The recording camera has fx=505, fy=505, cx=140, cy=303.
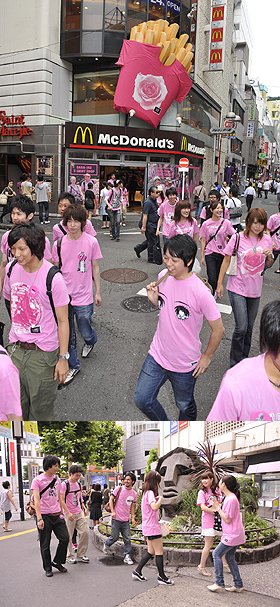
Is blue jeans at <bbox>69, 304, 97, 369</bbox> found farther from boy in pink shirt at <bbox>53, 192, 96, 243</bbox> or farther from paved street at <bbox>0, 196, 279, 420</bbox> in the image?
boy in pink shirt at <bbox>53, 192, 96, 243</bbox>

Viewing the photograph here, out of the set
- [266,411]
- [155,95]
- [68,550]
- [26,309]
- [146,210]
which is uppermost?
[155,95]

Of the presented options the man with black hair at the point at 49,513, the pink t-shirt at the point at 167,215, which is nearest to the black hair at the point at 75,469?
the man with black hair at the point at 49,513

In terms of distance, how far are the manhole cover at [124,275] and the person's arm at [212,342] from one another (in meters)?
5.08

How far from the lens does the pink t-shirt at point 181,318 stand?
343 cm

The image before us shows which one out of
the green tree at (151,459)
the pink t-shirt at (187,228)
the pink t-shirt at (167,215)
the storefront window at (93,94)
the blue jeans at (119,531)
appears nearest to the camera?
the blue jeans at (119,531)

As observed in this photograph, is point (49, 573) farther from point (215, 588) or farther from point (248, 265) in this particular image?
point (248, 265)

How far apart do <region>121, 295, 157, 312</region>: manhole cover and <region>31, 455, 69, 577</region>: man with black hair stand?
2993 millimetres

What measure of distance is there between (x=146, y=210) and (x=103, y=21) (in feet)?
46.8

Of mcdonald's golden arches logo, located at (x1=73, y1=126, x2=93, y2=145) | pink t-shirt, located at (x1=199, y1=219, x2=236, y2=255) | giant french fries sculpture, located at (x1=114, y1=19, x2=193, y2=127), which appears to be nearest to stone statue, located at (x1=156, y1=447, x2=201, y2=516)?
pink t-shirt, located at (x1=199, y1=219, x2=236, y2=255)

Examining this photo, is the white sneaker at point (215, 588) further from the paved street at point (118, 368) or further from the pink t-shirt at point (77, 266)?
the pink t-shirt at point (77, 266)

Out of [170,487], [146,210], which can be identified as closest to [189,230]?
[146,210]

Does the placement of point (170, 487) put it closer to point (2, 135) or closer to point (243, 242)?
point (243, 242)

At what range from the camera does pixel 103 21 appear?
66.0 ft

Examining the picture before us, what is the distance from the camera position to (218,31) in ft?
86.5
